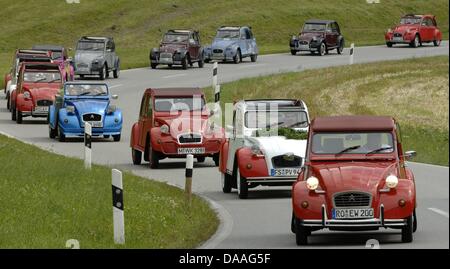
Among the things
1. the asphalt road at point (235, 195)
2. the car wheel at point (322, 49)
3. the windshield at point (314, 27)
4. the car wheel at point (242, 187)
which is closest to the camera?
the asphalt road at point (235, 195)

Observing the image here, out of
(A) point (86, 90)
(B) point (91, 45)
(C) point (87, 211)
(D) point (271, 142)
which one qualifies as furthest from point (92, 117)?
(B) point (91, 45)

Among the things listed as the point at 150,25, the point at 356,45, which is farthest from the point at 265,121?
the point at 150,25

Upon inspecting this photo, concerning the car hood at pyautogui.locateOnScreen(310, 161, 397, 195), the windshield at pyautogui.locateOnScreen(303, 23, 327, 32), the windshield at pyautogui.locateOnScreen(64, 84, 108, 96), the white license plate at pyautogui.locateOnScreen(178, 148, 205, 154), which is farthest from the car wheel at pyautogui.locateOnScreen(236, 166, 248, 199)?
the windshield at pyautogui.locateOnScreen(303, 23, 327, 32)

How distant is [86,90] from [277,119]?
1312cm

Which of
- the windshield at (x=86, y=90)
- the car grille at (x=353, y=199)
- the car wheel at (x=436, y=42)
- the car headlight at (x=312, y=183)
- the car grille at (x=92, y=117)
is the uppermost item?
the car headlight at (x=312, y=183)

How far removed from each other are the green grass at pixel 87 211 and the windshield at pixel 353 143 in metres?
1.89

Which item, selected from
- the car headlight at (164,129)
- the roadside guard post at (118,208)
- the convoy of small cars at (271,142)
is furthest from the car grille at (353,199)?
the car headlight at (164,129)

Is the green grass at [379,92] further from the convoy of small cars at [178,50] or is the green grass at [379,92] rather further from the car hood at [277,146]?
the car hood at [277,146]

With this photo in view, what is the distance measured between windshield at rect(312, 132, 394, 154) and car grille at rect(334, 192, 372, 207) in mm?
1257

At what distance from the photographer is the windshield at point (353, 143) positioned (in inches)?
680

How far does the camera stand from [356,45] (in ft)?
245

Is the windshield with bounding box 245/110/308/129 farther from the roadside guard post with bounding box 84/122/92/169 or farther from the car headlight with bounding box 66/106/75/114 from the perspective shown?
the car headlight with bounding box 66/106/75/114

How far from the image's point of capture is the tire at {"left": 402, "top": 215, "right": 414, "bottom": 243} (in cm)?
1595
